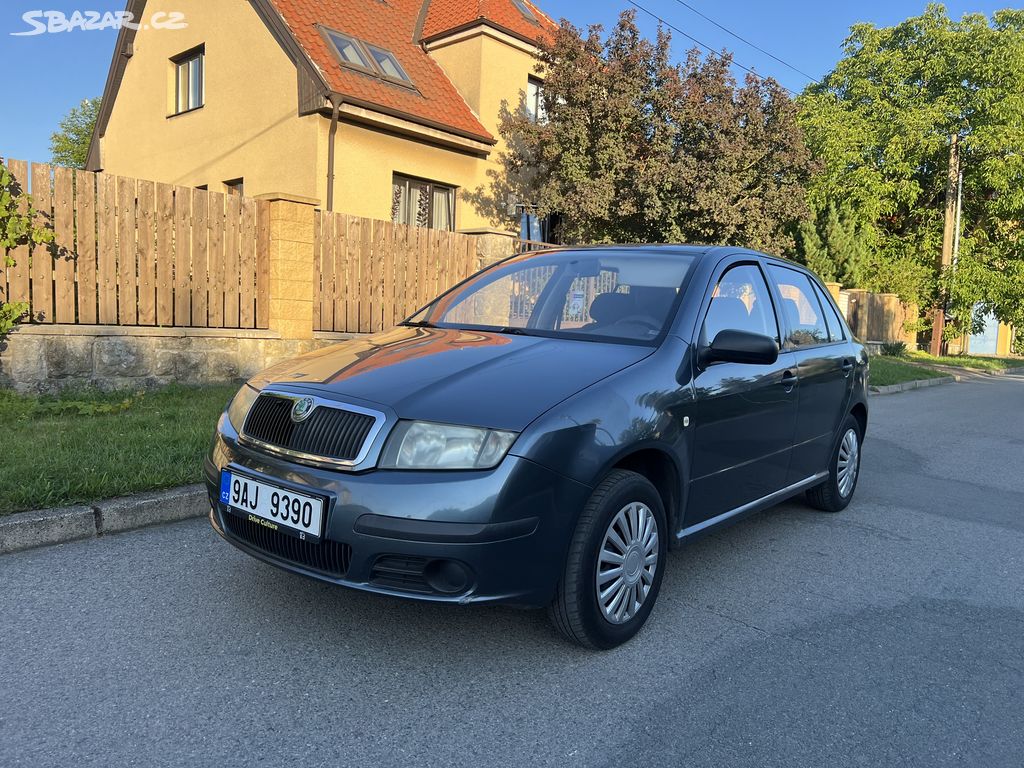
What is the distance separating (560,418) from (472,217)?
14.5 m

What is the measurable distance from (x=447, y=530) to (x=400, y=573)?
0.25m

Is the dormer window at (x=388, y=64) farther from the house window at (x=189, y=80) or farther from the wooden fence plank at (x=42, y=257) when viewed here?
the wooden fence plank at (x=42, y=257)

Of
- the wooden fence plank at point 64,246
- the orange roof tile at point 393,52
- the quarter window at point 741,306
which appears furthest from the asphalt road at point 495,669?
the orange roof tile at point 393,52

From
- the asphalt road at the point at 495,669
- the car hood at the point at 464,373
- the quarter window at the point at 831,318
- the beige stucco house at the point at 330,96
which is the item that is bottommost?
the asphalt road at the point at 495,669

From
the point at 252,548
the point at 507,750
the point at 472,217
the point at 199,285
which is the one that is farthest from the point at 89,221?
the point at 472,217

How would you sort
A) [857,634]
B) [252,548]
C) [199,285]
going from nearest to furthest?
[252,548]
[857,634]
[199,285]

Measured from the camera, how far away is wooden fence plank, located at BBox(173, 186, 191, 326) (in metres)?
8.27

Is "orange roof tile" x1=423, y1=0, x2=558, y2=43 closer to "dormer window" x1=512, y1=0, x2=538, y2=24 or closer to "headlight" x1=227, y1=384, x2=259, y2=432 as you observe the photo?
"dormer window" x1=512, y1=0, x2=538, y2=24

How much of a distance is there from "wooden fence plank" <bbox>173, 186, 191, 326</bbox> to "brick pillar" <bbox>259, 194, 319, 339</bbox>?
0.96 m

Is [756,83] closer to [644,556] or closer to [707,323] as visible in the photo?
[707,323]

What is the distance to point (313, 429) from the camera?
→ 9.55ft

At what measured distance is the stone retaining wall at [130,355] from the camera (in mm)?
7129

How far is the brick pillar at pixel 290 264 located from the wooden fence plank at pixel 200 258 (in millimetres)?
764

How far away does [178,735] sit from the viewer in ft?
7.98
